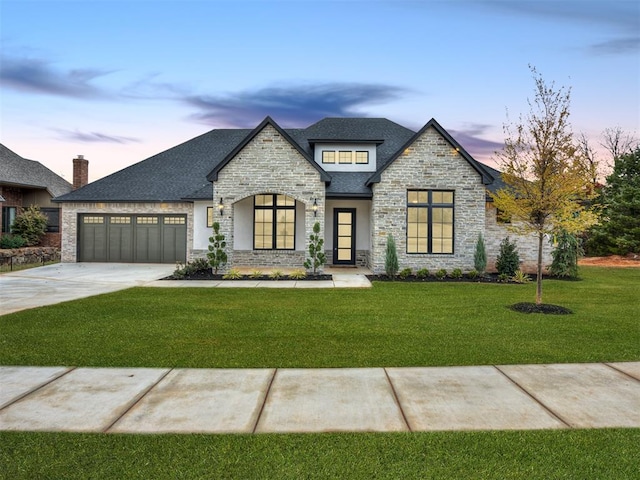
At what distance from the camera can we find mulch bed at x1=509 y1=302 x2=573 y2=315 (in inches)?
389

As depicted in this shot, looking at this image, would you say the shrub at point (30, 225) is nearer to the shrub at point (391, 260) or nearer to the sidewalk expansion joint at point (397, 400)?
the shrub at point (391, 260)

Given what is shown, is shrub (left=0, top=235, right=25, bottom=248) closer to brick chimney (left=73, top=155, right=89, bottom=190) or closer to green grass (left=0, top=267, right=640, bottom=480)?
brick chimney (left=73, top=155, right=89, bottom=190)

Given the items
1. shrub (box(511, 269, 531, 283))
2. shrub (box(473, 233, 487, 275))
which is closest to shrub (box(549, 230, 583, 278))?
shrub (box(511, 269, 531, 283))

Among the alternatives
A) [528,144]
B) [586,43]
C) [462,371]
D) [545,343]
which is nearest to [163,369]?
[462,371]

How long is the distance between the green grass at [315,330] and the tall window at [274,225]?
6951mm

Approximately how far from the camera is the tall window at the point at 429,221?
17484 millimetres

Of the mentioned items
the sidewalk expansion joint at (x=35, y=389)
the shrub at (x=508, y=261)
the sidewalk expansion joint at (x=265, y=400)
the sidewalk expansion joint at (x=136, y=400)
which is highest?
the shrub at (x=508, y=261)

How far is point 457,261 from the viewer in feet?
56.9

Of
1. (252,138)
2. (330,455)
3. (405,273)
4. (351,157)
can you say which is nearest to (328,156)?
(351,157)

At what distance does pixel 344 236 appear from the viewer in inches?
791

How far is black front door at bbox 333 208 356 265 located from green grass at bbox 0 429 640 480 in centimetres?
1628

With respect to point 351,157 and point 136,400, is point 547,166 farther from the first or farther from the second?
point 351,157

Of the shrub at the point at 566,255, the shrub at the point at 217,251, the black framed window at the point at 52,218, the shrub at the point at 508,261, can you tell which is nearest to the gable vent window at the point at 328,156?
the shrub at the point at 217,251

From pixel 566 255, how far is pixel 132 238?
65.8ft
